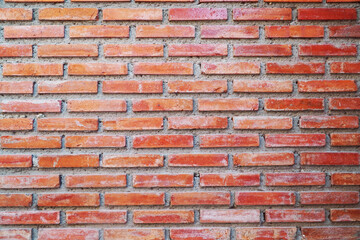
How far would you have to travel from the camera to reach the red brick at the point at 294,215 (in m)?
1.53

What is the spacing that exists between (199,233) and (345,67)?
121cm

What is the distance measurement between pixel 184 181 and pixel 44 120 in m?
0.83

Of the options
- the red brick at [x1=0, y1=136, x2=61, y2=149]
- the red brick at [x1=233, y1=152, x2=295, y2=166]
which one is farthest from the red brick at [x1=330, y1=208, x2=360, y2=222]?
the red brick at [x1=0, y1=136, x2=61, y2=149]

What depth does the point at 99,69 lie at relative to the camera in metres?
1.55

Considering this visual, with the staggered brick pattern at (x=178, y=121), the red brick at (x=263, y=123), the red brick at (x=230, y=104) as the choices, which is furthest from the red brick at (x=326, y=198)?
the red brick at (x=230, y=104)

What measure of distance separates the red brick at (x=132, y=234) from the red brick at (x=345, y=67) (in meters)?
1.30

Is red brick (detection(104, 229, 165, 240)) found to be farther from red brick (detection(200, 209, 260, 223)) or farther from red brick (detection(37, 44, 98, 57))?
red brick (detection(37, 44, 98, 57))

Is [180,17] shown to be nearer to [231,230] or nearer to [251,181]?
[251,181]

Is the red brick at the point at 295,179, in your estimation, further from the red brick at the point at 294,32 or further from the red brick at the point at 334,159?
the red brick at the point at 294,32

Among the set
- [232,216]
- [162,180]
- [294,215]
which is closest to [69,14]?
[162,180]

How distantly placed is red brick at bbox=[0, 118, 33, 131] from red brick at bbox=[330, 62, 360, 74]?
→ 5.49 ft

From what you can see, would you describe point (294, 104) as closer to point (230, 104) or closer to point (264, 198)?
point (230, 104)

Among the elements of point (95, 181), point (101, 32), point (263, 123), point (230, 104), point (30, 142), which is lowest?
point (95, 181)

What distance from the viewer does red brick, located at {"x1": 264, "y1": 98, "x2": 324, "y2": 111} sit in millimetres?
1548
